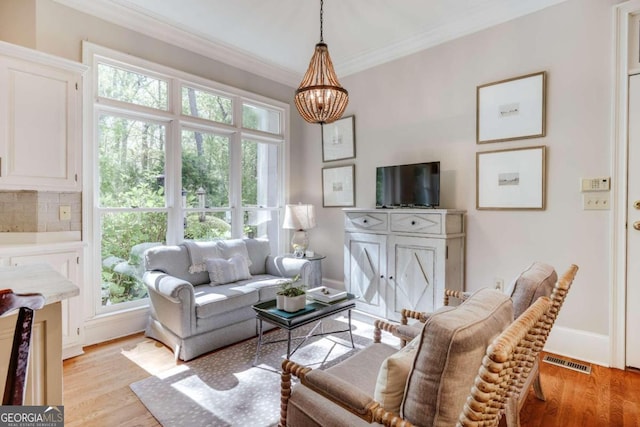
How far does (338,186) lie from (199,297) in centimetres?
236

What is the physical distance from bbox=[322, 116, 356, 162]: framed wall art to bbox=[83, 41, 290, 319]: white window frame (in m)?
0.59

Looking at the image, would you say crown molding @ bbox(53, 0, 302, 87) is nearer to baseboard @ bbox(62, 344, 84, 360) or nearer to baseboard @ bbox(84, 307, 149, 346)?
baseboard @ bbox(84, 307, 149, 346)

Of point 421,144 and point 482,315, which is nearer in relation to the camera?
point 482,315

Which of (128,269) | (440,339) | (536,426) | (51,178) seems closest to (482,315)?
(440,339)

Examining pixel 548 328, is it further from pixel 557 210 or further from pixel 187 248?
pixel 187 248

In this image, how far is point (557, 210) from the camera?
9.31 feet

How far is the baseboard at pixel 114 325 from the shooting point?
303cm

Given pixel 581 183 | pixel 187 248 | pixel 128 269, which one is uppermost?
pixel 581 183

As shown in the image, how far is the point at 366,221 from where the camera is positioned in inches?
143

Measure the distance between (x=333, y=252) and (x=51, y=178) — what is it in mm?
3189

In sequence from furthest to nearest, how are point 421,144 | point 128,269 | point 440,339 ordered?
point 421,144 → point 128,269 → point 440,339

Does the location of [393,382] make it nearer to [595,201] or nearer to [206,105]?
[595,201]

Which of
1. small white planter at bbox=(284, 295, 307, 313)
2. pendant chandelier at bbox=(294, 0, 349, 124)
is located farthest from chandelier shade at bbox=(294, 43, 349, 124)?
small white planter at bbox=(284, 295, 307, 313)

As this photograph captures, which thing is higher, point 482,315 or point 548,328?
point 482,315
